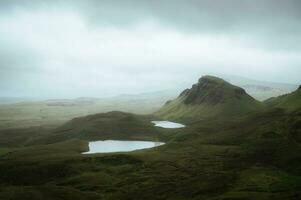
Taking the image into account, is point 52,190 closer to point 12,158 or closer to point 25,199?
point 25,199

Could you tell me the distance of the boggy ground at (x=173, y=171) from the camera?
104938mm

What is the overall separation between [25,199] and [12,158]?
179 ft

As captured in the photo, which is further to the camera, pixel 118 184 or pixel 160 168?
pixel 160 168

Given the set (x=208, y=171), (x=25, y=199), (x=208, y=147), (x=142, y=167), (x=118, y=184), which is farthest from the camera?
(x=208, y=147)

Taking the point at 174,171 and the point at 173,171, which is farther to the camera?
the point at 173,171

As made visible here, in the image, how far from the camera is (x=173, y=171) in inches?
5123

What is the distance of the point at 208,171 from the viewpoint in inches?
5017

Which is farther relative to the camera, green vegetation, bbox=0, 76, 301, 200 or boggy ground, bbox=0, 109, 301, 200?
boggy ground, bbox=0, 109, 301, 200

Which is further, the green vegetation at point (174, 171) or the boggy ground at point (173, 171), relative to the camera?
the boggy ground at point (173, 171)

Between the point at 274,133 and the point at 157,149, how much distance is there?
52.7 metres

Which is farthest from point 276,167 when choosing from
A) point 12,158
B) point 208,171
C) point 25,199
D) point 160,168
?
point 12,158

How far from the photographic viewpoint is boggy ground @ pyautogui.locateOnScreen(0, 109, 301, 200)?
105 metres

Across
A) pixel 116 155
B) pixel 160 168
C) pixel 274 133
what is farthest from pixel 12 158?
pixel 274 133

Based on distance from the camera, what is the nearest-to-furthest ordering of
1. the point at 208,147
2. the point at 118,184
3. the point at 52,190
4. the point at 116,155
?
the point at 52,190, the point at 118,184, the point at 116,155, the point at 208,147
